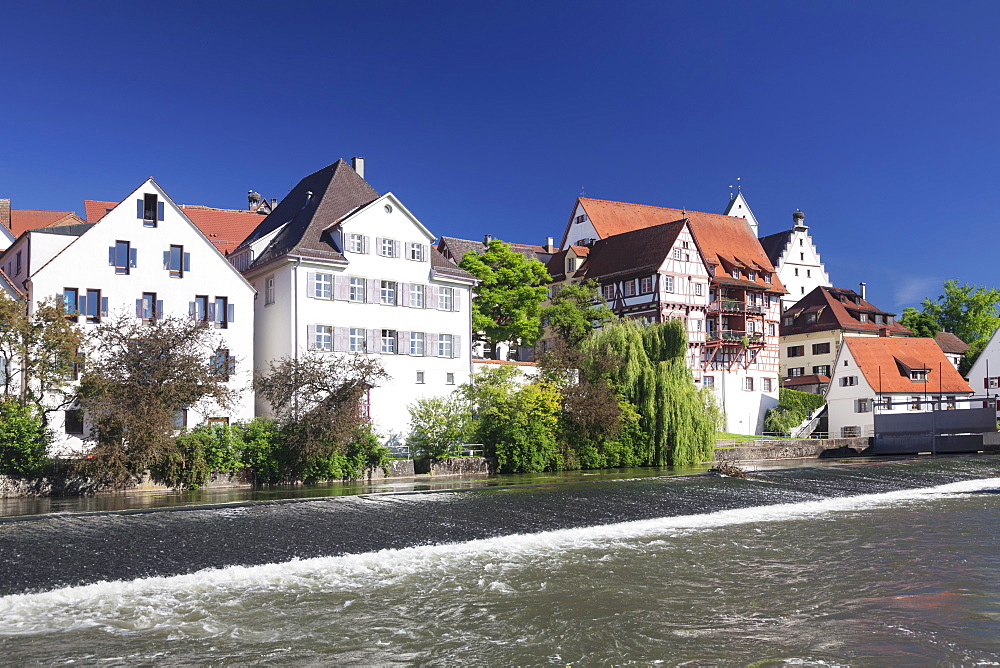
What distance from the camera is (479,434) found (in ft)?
124

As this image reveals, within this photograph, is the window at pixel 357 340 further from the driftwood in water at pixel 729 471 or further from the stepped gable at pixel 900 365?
the stepped gable at pixel 900 365

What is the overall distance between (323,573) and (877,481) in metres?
25.6

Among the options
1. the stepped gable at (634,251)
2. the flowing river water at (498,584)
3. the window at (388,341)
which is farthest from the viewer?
the stepped gable at (634,251)

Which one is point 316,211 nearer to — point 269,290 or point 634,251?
point 269,290

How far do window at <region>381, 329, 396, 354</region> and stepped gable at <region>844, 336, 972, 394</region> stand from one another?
38.4 metres

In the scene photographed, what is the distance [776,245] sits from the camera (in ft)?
290

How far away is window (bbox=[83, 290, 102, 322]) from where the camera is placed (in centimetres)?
3378

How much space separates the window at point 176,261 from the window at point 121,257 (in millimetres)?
1367

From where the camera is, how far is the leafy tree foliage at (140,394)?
2825cm

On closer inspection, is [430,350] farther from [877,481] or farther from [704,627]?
[704,627]

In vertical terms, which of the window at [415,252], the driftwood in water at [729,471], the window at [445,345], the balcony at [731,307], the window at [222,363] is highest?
the window at [415,252]

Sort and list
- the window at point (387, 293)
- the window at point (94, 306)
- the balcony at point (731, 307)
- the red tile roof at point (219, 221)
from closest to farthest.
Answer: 1. the window at point (94, 306)
2. the window at point (387, 293)
3. the red tile roof at point (219, 221)
4. the balcony at point (731, 307)

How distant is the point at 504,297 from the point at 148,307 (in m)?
23.1

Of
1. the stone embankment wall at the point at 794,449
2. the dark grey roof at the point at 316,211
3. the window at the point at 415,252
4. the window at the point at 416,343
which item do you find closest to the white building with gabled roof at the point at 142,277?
the dark grey roof at the point at 316,211
